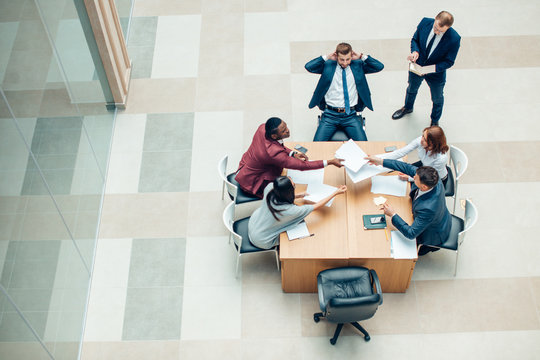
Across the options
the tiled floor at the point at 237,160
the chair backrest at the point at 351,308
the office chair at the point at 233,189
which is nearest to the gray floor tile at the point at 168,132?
the tiled floor at the point at 237,160

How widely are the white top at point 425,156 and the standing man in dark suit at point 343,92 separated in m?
0.62

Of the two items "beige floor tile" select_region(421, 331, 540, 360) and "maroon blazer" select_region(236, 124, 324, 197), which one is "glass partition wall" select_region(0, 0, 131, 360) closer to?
"maroon blazer" select_region(236, 124, 324, 197)

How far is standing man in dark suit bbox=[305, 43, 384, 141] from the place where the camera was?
235 inches

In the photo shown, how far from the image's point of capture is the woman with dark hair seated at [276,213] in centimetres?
475

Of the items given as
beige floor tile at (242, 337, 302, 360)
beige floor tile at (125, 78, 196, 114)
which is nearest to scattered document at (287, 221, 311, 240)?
beige floor tile at (242, 337, 302, 360)

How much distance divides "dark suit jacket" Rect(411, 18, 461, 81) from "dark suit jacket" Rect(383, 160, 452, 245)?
151 centimetres

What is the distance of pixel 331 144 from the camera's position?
5855mm

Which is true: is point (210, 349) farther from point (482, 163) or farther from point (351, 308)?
point (482, 163)

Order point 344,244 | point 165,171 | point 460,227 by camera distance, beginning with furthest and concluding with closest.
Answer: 1. point 165,171
2. point 460,227
3. point 344,244

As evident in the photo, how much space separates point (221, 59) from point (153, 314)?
3.82 m

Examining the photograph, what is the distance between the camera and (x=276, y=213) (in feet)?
16.3

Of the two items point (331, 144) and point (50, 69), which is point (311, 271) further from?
point (50, 69)

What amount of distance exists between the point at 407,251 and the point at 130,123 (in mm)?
4083

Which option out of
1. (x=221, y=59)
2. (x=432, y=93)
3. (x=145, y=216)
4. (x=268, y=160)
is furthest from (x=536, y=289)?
(x=221, y=59)
